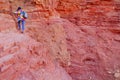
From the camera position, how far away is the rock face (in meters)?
7.39

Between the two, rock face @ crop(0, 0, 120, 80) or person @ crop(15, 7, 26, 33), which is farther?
person @ crop(15, 7, 26, 33)

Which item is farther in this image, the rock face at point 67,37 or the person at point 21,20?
the person at point 21,20

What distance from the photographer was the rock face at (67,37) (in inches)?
291

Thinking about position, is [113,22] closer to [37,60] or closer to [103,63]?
[103,63]

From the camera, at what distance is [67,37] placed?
29.0 feet

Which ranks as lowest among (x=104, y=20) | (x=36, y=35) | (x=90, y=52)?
(x=90, y=52)

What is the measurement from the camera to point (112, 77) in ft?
25.7

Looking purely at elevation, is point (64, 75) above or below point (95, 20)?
below

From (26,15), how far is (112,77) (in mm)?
4319

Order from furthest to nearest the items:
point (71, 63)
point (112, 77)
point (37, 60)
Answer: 1. point (71, 63)
2. point (112, 77)
3. point (37, 60)

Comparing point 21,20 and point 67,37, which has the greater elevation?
point 21,20

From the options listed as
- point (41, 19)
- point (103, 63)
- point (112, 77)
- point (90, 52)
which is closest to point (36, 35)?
point (41, 19)

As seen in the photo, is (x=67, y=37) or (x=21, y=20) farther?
(x=67, y=37)

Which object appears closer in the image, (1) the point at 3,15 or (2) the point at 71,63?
(2) the point at 71,63
